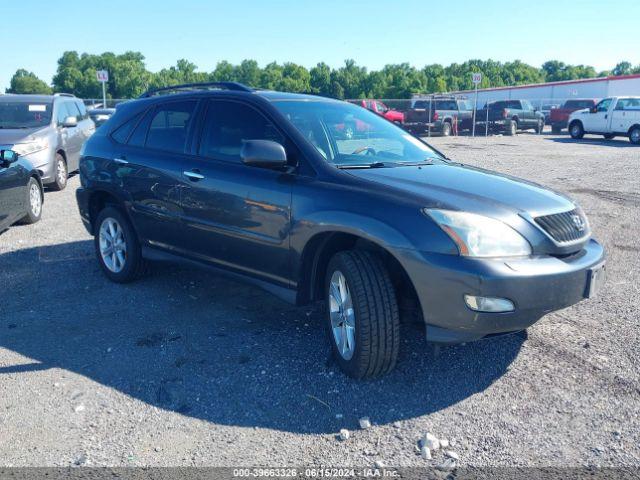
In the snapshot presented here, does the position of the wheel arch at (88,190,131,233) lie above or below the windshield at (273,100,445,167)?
below

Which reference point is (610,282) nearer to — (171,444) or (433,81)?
(171,444)

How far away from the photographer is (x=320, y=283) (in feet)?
14.0

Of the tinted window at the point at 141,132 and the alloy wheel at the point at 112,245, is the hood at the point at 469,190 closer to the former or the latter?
the tinted window at the point at 141,132

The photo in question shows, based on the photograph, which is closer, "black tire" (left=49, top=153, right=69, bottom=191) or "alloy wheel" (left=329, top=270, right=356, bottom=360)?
"alloy wheel" (left=329, top=270, right=356, bottom=360)

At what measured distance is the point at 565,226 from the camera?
12.6 feet

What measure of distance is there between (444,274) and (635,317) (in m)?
2.40

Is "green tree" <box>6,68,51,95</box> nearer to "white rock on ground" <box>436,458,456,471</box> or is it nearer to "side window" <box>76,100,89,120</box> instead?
"side window" <box>76,100,89,120</box>

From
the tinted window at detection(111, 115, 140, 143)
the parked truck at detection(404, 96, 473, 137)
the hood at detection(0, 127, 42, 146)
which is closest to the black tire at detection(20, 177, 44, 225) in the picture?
the hood at detection(0, 127, 42, 146)

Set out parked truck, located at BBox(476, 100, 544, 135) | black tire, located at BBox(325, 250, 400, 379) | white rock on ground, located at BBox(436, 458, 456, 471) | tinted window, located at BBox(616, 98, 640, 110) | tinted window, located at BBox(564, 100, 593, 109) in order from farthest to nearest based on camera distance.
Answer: tinted window, located at BBox(564, 100, 593, 109), parked truck, located at BBox(476, 100, 544, 135), tinted window, located at BBox(616, 98, 640, 110), black tire, located at BBox(325, 250, 400, 379), white rock on ground, located at BBox(436, 458, 456, 471)

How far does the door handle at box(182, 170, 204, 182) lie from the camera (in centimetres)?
481

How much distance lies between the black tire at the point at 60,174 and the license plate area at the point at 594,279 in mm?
9959

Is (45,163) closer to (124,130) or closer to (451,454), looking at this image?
(124,130)

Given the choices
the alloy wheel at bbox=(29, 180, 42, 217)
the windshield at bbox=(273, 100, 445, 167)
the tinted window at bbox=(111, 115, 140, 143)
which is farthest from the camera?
the alloy wheel at bbox=(29, 180, 42, 217)

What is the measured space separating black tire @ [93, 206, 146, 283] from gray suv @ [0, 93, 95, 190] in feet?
15.8
